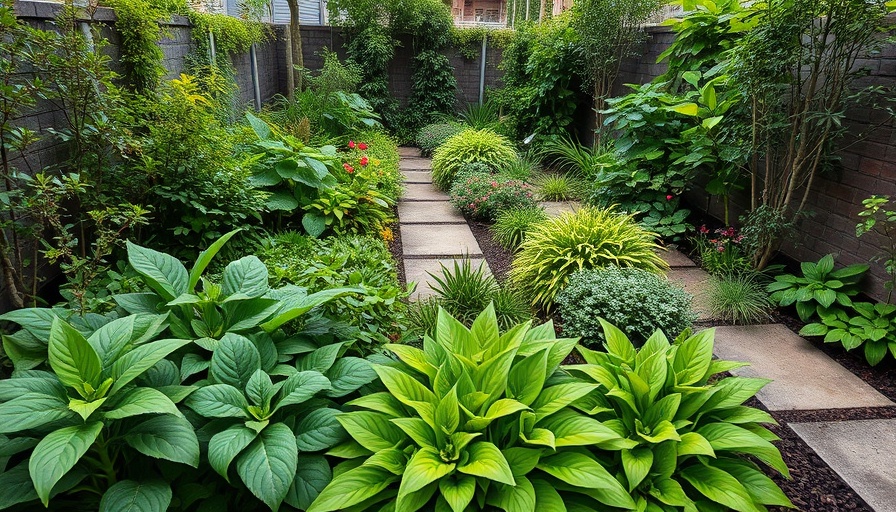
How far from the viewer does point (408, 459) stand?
173 centimetres

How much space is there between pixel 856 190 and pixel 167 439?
374 centimetres

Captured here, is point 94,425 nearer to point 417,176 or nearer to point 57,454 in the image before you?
point 57,454

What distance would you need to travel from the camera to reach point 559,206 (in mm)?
5395

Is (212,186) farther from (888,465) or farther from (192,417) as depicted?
(888,465)

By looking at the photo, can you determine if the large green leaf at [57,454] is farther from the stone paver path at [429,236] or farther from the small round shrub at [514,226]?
the small round shrub at [514,226]

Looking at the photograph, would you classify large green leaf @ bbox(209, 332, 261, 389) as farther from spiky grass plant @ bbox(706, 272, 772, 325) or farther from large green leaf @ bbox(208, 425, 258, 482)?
spiky grass plant @ bbox(706, 272, 772, 325)

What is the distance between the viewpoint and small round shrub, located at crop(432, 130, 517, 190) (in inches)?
237

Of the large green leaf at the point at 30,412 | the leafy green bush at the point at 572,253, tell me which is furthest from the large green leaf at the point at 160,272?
the leafy green bush at the point at 572,253

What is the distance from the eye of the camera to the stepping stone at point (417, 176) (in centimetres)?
657

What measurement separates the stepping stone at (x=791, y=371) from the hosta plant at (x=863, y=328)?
4.6 inches

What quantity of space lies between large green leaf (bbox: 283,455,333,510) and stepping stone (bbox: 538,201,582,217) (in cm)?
377

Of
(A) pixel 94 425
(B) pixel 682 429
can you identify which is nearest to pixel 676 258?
(B) pixel 682 429

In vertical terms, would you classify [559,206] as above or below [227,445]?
below

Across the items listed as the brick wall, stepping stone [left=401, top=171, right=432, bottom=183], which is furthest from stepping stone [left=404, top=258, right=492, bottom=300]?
stepping stone [left=401, top=171, right=432, bottom=183]
